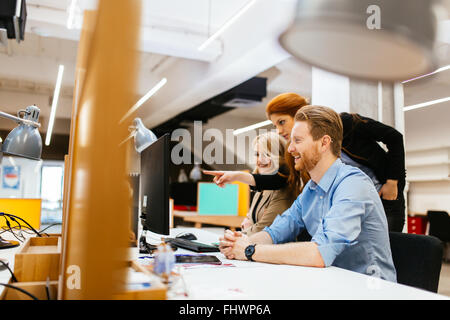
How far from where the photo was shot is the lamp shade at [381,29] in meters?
0.64

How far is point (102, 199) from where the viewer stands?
55 cm

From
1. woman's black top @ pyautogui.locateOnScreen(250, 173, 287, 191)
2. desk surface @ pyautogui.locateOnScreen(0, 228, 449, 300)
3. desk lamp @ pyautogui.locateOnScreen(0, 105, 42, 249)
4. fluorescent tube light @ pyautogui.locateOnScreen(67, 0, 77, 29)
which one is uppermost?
fluorescent tube light @ pyautogui.locateOnScreen(67, 0, 77, 29)

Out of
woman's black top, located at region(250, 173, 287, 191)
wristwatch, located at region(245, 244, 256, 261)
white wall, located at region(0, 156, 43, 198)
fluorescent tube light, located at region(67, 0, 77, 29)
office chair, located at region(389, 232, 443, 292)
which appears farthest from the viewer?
white wall, located at region(0, 156, 43, 198)

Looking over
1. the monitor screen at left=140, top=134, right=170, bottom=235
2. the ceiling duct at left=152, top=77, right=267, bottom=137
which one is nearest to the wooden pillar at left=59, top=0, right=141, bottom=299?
the monitor screen at left=140, top=134, right=170, bottom=235

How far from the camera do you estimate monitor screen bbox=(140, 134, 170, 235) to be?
141 cm

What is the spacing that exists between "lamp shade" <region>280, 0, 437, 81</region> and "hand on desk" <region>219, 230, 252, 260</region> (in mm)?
843

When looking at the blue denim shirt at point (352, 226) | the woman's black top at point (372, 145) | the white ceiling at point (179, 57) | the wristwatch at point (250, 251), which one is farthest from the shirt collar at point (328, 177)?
the white ceiling at point (179, 57)

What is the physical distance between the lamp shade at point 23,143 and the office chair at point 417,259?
1.67 metres

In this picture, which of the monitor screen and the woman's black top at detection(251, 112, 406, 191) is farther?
the woman's black top at detection(251, 112, 406, 191)

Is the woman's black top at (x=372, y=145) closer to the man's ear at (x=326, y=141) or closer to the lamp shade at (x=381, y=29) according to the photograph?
the man's ear at (x=326, y=141)

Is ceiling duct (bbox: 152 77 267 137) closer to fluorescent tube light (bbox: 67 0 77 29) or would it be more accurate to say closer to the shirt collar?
fluorescent tube light (bbox: 67 0 77 29)

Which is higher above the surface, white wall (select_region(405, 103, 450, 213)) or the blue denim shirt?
white wall (select_region(405, 103, 450, 213))

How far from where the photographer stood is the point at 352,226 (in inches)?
52.4

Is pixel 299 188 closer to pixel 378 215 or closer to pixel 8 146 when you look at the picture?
pixel 378 215
